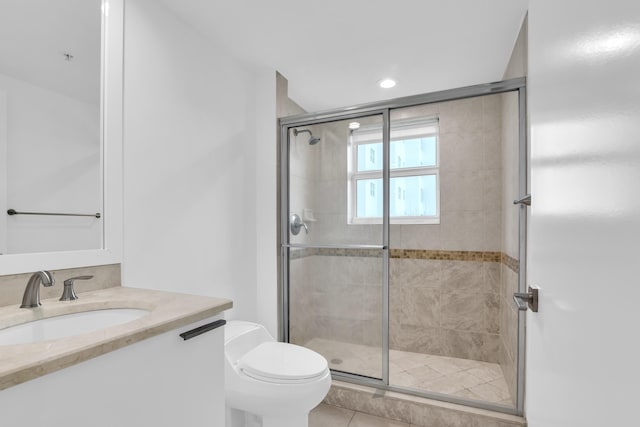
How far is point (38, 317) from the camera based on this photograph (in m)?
0.98

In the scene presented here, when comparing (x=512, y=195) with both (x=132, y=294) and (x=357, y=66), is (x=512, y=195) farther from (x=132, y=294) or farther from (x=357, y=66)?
(x=132, y=294)

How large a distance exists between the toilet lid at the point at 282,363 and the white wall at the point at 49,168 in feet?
2.94

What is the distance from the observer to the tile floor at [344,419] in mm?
1870

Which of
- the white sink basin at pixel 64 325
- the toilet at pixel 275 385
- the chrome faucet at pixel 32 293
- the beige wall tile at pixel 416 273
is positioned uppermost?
the chrome faucet at pixel 32 293


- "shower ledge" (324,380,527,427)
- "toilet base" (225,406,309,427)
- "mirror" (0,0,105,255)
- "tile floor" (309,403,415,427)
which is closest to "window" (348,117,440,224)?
"shower ledge" (324,380,527,427)

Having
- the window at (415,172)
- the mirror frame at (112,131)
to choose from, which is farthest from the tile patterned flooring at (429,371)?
the mirror frame at (112,131)

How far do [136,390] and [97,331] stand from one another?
18cm

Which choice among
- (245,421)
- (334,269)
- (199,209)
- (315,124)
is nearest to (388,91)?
(315,124)

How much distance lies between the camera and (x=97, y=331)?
0.79 meters

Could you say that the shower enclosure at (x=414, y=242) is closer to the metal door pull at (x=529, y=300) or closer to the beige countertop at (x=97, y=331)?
the metal door pull at (x=529, y=300)

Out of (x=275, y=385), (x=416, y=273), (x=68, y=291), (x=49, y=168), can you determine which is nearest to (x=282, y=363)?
(x=275, y=385)

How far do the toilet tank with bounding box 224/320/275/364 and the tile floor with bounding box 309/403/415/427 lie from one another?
580mm

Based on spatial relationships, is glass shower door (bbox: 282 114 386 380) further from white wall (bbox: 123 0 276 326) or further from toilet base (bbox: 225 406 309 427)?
toilet base (bbox: 225 406 309 427)

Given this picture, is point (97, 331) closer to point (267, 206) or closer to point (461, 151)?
point (267, 206)
